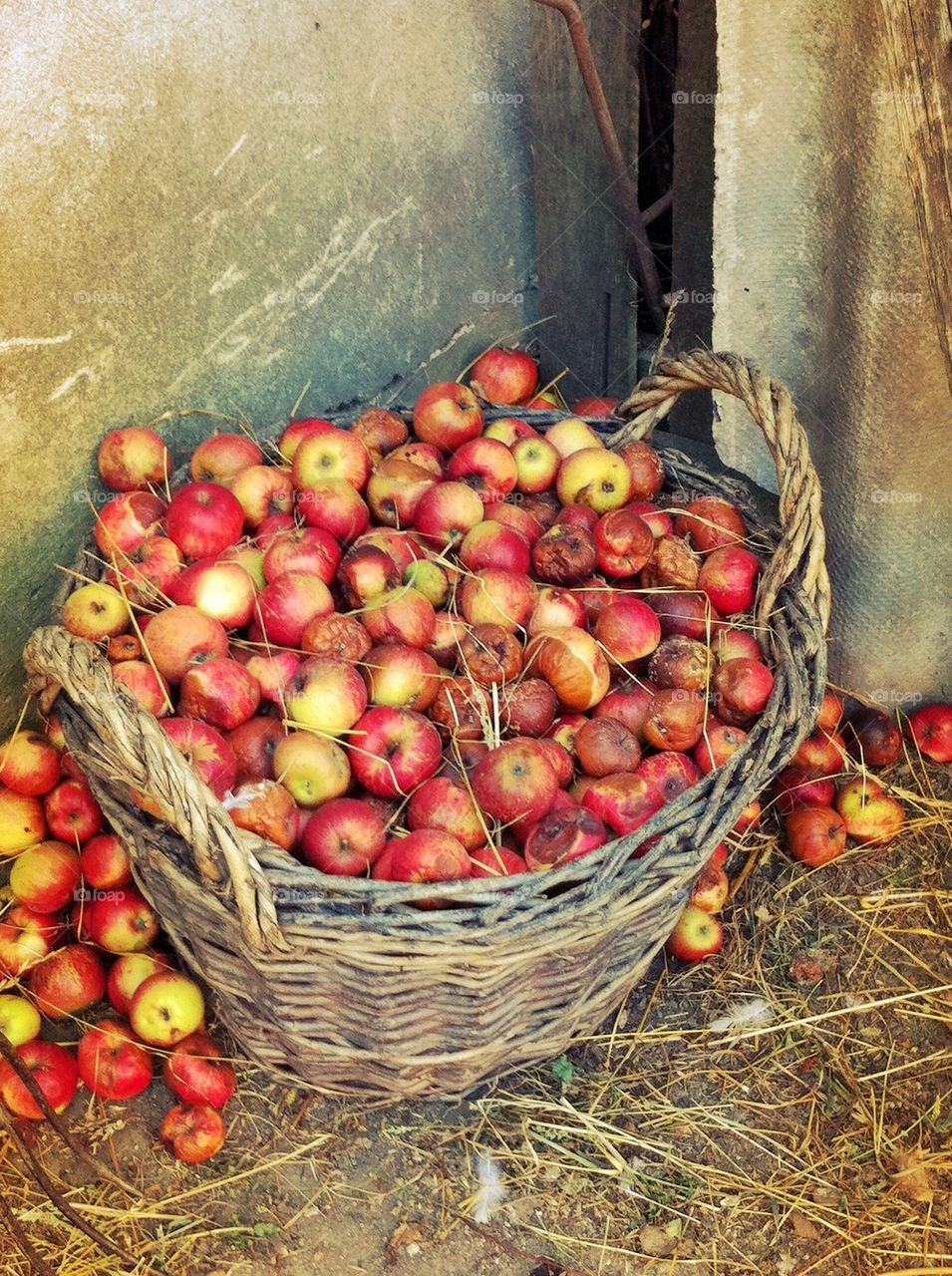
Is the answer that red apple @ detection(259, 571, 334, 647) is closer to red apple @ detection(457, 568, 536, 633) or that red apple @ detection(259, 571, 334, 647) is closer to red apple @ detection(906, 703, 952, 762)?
red apple @ detection(457, 568, 536, 633)

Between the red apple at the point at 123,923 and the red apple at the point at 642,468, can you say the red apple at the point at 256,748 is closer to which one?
the red apple at the point at 123,923

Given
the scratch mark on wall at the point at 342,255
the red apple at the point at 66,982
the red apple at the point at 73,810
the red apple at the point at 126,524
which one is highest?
the scratch mark on wall at the point at 342,255

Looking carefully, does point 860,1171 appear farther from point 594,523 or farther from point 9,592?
point 9,592

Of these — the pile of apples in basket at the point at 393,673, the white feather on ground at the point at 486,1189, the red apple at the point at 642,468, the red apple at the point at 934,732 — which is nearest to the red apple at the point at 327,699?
the pile of apples in basket at the point at 393,673

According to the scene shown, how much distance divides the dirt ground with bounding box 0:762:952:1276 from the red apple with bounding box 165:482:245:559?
1.09 metres

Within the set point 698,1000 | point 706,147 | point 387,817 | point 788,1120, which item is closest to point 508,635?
point 387,817

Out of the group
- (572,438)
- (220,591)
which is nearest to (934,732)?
(572,438)

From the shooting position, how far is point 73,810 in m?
2.43

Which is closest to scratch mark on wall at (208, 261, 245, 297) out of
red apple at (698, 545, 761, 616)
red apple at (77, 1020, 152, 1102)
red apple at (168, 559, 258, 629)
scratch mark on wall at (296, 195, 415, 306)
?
scratch mark on wall at (296, 195, 415, 306)

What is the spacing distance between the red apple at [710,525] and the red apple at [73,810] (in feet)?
4.75

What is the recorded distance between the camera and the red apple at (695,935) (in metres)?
2.49

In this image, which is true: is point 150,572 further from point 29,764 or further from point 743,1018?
point 743,1018

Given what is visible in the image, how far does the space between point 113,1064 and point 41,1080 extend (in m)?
0.13

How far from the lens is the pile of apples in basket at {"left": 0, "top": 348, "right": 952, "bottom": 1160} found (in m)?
2.03
